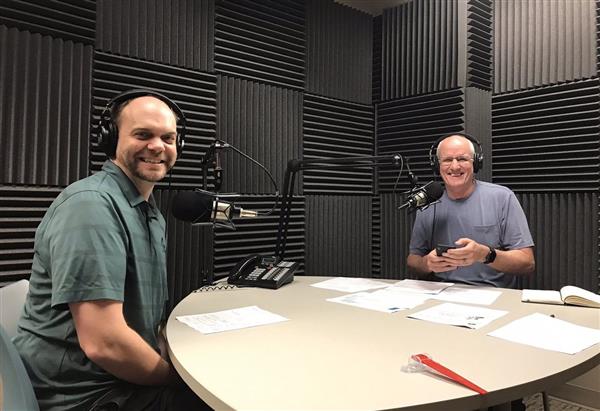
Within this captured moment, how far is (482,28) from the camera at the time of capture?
10.7 ft

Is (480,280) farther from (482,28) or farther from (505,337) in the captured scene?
(482,28)

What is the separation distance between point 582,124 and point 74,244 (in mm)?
3152

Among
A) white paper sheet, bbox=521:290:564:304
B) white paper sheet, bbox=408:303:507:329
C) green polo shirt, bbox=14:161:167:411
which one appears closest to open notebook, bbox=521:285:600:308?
white paper sheet, bbox=521:290:564:304

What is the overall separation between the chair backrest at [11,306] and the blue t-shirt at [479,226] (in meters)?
2.20

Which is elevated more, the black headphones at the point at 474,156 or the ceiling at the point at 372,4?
the ceiling at the point at 372,4

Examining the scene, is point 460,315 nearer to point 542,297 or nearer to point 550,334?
point 550,334

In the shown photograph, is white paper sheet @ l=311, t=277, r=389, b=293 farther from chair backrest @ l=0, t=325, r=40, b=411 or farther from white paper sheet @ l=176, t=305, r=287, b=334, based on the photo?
chair backrest @ l=0, t=325, r=40, b=411

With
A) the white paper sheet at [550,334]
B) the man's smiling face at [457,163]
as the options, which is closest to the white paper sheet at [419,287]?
the white paper sheet at [550,334]

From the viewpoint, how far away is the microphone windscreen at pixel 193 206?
1.89 m

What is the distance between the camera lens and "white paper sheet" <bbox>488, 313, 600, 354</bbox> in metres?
1.24

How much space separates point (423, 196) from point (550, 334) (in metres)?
0.96

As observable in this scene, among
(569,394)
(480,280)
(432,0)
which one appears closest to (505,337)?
(569,394)

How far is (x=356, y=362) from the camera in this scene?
43.7 inches

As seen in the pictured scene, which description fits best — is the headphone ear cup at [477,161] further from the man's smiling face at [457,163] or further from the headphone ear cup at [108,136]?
the headphone ear cup at [108,136]
